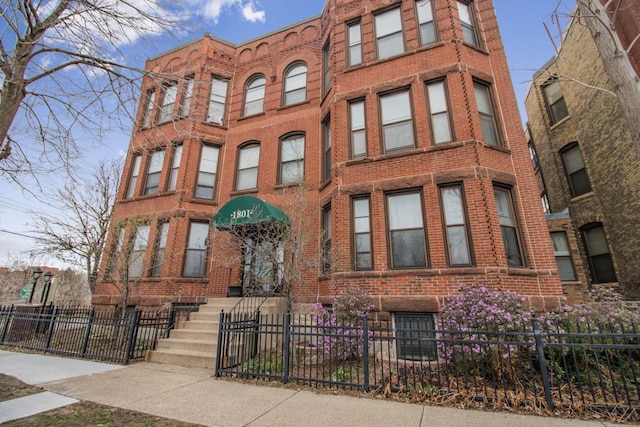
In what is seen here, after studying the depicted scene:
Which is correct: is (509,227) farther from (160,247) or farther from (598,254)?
(160,247)

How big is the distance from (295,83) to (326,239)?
7242mm

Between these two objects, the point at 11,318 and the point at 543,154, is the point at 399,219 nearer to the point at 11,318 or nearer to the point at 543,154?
the point at 543,154

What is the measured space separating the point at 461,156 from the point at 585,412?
19.3ft

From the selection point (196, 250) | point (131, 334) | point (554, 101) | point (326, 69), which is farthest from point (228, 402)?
point (554, 101)

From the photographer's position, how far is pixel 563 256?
1144 centimetres

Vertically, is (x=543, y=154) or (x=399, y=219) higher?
(x=543, y=154)

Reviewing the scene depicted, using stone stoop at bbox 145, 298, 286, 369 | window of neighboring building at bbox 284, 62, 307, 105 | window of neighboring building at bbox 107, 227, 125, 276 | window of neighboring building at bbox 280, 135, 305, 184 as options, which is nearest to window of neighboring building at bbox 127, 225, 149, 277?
window of neighboring building at bbox 107, 227, 125, 276

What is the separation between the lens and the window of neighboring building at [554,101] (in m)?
13.9

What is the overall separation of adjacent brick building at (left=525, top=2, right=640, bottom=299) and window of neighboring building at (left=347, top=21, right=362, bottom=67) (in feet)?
18.9

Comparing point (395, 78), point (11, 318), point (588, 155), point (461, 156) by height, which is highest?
point (395, 78)

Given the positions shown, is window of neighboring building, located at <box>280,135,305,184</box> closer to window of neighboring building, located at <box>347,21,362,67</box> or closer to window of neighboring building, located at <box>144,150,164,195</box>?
window of neighboring building, located at <box>347,21,362,67</box>

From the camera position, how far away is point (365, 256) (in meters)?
8.51

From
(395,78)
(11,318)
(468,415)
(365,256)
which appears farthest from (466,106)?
(11,318)

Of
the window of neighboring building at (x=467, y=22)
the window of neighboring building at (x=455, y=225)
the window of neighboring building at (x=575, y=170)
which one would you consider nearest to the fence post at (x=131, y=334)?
the window of neighboring building at (x=455, y=225)
